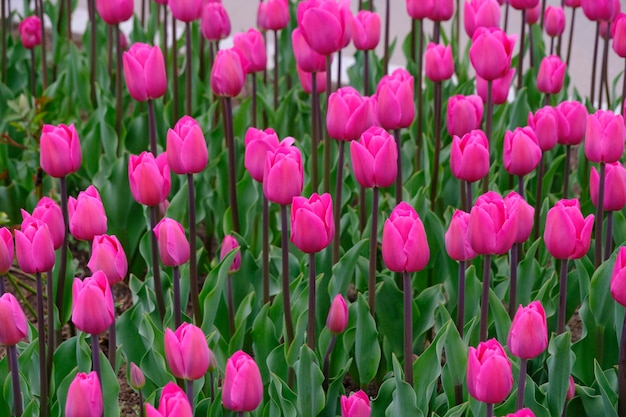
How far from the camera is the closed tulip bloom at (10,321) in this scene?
5.18 feet

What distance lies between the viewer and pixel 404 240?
1.65m

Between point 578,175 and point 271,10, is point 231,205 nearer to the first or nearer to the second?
point 271,10

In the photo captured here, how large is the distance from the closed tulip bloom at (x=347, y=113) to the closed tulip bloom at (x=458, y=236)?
0.36m

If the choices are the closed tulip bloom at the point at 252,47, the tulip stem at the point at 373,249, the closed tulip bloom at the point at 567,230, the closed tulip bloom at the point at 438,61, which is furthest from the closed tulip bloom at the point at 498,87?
the closed tulip bloom at the point at 567,230

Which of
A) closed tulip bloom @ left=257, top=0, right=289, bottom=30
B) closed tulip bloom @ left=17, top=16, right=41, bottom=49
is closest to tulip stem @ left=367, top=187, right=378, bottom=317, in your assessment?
closed tulip bloom @ left=257, top=0, right=289, bottom=30

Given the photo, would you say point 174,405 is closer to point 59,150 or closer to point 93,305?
point 93,305

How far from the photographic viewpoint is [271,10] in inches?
110

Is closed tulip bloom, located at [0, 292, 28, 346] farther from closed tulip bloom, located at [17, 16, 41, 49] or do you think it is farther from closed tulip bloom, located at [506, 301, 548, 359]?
closed tulip bloom, located at [17, 16, 41, 49]

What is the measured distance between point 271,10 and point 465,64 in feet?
3.79

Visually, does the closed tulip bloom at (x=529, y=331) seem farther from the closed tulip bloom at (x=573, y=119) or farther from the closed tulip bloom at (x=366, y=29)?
the closed tulip bloom at (x=366, y=29)

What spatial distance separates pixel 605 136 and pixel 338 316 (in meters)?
0.61

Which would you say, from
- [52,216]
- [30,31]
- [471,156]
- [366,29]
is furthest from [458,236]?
[30,31]

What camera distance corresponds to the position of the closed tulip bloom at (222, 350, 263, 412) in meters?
1.47

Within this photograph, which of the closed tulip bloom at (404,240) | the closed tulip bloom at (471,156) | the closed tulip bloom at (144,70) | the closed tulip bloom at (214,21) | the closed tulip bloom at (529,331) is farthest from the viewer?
the closed tulip bloom at (214,21)
